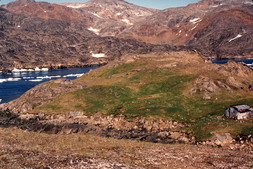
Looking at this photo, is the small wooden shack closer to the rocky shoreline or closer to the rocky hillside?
the rocky hillside

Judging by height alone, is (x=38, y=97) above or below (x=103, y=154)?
above

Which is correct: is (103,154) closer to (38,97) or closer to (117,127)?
(117,127)

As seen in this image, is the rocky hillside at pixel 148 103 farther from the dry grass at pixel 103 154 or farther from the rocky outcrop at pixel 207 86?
the dry grass at pixel 103 154

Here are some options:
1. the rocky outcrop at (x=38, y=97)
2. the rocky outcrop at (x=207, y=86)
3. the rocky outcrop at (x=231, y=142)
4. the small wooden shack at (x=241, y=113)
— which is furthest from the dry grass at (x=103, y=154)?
the rocky outcrop at (x=38, y=97)

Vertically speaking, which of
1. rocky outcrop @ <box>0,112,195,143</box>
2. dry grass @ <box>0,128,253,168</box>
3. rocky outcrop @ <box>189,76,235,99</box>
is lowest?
rocky outcrop @ <box>0,112,195,143</box>

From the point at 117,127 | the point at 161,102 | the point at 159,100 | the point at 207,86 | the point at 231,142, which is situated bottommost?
the point at 117,127

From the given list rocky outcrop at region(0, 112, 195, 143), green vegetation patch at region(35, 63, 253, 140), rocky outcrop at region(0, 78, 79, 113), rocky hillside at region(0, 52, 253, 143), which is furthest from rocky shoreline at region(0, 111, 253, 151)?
rocky outcrop at region(0, 78, 79, 113)

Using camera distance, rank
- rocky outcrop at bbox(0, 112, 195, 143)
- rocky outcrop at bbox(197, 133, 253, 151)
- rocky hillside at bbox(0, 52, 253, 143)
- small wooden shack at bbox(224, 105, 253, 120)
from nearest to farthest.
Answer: rocky outcrop at bbox(197, 133, 253, 151) < small wooden shack at bbox(224, 105, 253, 120) < rocky outcrop at bbox(0, 112, 195, 143) < rocky hillside at bbox(0, 52, 253, 143)

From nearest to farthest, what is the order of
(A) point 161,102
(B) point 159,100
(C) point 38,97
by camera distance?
(A) point 161,102 < (B) point 159,100 < (C) point 38,97

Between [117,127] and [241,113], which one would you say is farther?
[117,127]

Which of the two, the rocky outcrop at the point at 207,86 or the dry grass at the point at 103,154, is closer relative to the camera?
the dry grass at the point at 103,154

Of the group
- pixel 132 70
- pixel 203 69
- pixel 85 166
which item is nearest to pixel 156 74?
pixel 132 70

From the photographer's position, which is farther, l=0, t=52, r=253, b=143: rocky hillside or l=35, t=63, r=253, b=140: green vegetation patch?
l=0, t=52, r=253, b=143: rocky hillside

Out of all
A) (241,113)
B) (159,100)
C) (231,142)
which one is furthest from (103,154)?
(159,100)
